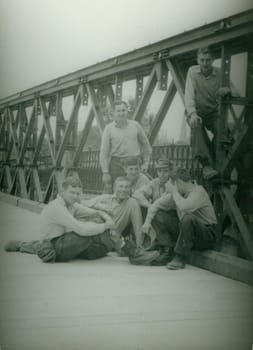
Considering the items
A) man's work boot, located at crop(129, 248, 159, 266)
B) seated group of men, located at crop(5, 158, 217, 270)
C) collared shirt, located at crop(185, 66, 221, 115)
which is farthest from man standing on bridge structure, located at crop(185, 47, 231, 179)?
man's work boot, located at crop(129, 248, 159, 266)

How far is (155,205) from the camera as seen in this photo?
A: 13.5 feet

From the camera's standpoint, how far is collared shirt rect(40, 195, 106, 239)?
3982 mm

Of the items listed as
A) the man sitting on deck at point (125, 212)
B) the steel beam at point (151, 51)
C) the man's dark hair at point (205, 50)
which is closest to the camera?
the steel beam at point (151, 51)

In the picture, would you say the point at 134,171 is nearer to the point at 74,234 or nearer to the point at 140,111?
the point at 140,111

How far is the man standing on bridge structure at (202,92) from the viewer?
400cm

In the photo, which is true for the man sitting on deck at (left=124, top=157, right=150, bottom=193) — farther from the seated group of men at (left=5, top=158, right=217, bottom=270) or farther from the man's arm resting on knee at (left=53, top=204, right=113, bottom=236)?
the man's arm resting on knee at (left=53, top=204, right=113, bottom=236)

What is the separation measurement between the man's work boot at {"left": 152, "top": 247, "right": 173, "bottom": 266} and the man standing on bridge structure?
2.17ft

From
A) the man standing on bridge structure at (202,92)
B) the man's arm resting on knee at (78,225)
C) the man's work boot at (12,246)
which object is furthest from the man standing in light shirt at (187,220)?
the man's work boot at (12,246)

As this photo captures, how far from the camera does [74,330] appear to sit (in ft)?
11.3

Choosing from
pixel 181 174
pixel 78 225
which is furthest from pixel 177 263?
pixel 78 225

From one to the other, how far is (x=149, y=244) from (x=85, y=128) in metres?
1.03

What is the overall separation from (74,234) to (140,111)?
106 cm

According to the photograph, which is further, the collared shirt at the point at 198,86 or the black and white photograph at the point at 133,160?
the collared shirt at the point at 198,86

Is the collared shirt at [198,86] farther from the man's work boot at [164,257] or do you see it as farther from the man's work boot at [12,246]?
the man's work boot at [12,246]
